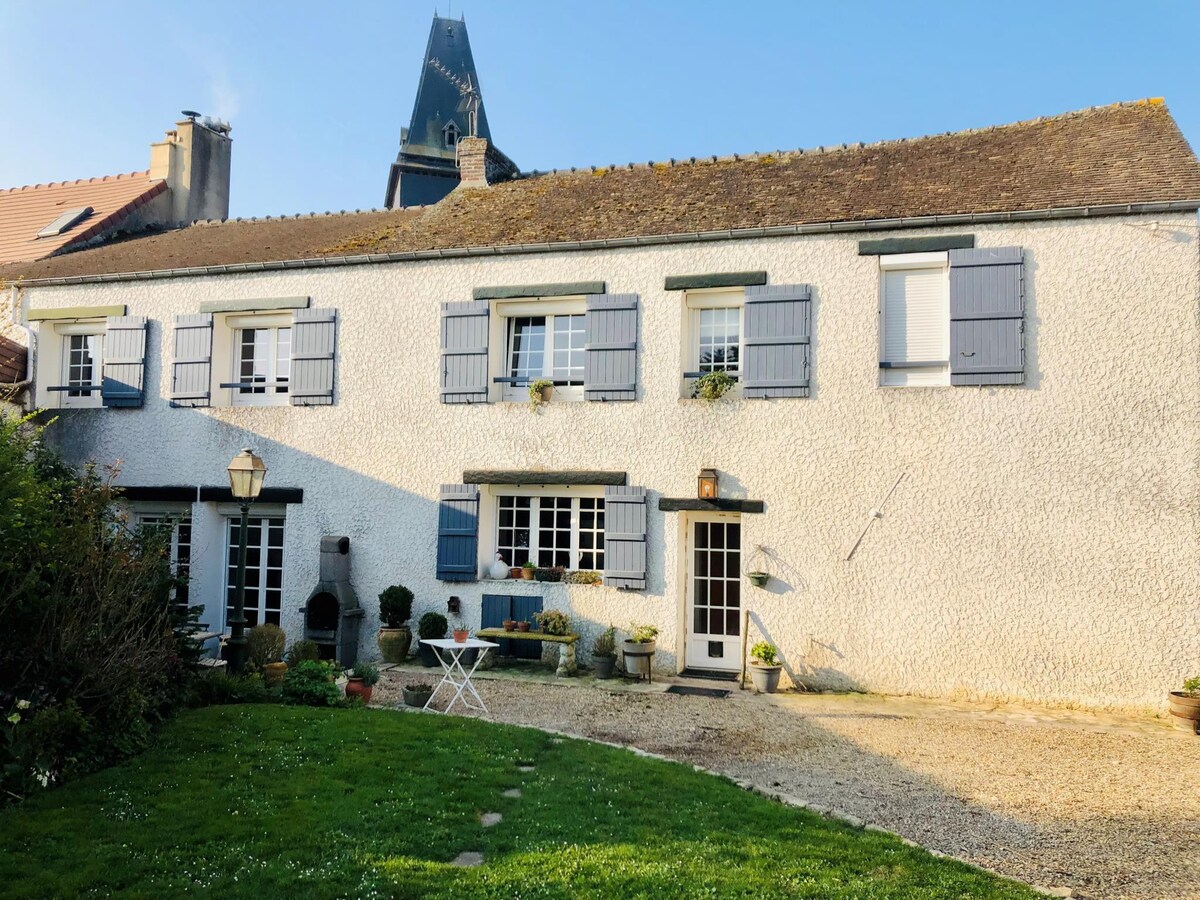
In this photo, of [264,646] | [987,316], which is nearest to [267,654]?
[264,646]

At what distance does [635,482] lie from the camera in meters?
11.0

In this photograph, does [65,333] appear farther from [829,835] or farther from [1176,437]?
[1176,437]

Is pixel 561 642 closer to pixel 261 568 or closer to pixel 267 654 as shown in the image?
pixel 267 654

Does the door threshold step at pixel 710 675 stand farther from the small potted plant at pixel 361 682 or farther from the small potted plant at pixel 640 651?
the small potted plant at pixel 361 682

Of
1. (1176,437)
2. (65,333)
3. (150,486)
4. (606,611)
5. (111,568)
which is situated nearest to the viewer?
(111,568)

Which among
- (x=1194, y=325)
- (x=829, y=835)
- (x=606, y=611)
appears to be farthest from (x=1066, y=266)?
(x=829, y=835)

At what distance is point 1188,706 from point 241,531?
9250 mm

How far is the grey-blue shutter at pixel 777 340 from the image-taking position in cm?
1053

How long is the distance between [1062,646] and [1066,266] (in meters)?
4.05

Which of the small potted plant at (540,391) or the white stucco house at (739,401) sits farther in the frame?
the small potted plant at (540,391)

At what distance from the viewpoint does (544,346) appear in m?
12.0

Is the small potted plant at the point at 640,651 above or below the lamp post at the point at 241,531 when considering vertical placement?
below

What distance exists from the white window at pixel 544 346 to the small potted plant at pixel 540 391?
9 centimetres

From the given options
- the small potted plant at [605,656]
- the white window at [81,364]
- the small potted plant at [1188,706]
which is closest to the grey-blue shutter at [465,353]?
the small potted plant at [605,656]
